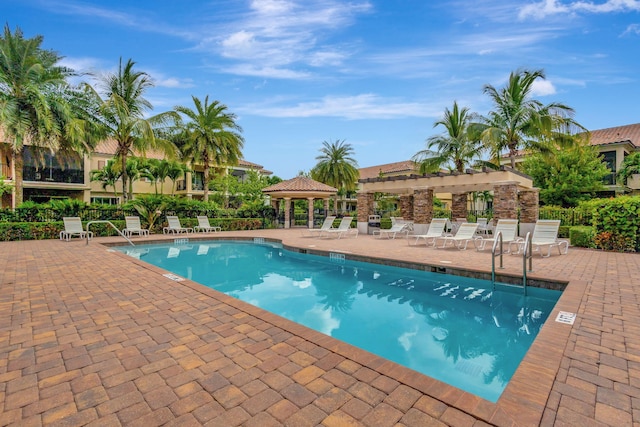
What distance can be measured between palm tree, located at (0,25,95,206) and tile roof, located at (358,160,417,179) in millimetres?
31413

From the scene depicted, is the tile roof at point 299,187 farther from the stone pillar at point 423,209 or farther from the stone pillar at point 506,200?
the stone pillar at point 506,200

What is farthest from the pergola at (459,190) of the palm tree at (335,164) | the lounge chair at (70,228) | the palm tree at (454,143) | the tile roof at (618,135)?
the tile roof at (618,135)

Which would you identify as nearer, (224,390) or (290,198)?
(224,390)

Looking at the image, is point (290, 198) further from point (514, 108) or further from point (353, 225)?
point (514, 108)

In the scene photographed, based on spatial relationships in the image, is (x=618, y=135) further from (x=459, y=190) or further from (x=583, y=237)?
(x=583, y=237)

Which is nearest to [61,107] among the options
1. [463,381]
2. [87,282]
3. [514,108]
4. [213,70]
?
[213,70]

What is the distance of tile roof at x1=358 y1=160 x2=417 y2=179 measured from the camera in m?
41.1

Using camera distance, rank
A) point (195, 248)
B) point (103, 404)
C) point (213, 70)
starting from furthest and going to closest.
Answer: point (213, 70), point (195, 248), point (103, 404)

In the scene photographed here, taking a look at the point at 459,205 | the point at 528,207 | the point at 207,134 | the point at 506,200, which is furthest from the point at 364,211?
the point at 207,134

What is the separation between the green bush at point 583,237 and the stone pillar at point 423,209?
6227 millimetres

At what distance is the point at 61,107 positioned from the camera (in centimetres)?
1525

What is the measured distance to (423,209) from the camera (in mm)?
17266

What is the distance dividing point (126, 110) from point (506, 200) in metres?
19.4

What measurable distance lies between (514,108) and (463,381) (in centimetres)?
1832
